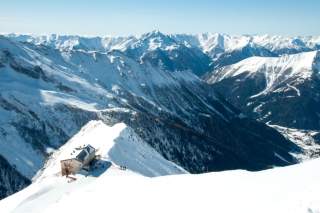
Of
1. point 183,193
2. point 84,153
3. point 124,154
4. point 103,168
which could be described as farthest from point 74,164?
point 183,193

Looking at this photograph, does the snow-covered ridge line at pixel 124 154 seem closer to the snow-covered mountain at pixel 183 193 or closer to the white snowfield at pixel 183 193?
the white snowfield at pixel 183 193

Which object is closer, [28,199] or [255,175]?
[255,175]

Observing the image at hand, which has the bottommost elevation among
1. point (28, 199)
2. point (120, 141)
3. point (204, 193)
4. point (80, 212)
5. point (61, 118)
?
point (61, 118)

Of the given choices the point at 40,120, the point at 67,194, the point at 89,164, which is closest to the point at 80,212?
the point at 67,194

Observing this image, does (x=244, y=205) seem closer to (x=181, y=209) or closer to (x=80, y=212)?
(x=181, y=209)

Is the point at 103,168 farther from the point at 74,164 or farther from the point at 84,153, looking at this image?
the point at 74,164

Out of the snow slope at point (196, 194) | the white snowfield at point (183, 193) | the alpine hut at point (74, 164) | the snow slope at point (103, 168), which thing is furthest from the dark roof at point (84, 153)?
the snow slope at point (196, 194)

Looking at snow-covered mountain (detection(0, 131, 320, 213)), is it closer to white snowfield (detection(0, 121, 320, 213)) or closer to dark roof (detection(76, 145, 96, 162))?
white snowfield (detection(0, 121, 320, 213))

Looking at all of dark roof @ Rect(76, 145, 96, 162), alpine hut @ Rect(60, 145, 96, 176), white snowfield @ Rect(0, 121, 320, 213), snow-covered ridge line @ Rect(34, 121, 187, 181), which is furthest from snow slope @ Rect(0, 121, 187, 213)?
dark roof @ Rect(76, 145, 96, 162)
